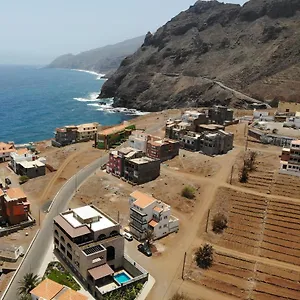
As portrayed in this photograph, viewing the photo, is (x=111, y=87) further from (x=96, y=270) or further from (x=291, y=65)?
(x=96, y=270)

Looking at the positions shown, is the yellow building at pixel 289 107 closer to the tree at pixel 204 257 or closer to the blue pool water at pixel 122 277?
the tree at pixel 204 257

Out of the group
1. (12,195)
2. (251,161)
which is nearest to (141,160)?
(251,161)

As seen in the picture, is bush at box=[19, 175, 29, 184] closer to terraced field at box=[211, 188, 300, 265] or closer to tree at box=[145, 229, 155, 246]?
tree at box=[145, 229, 155, 246]

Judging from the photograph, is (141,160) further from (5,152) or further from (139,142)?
(5,152)

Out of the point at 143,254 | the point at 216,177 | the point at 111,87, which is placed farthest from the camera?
the point at 111,87

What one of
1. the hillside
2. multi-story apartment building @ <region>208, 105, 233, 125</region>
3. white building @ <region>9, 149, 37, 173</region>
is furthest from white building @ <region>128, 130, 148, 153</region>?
the hillside

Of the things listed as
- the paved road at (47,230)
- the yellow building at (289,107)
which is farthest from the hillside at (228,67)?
the paved road at (47,230)

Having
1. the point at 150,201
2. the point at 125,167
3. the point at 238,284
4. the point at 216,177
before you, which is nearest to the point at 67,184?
the point at 125,167
